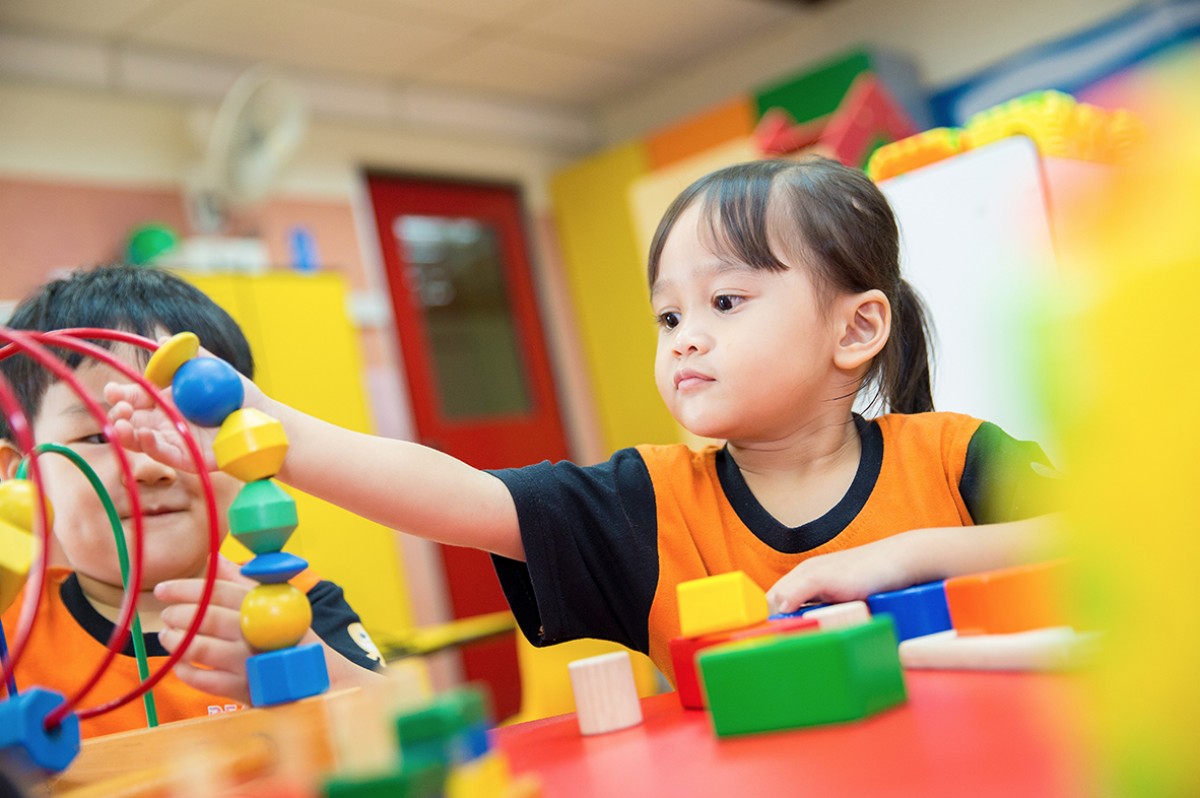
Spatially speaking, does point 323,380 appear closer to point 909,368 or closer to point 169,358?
point 909,368

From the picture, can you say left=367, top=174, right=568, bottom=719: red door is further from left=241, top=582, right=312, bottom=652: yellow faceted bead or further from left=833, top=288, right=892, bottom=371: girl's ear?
left=241, top=582, right=312, bottom=652: yellow faceted bead

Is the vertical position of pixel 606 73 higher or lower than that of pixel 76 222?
higher

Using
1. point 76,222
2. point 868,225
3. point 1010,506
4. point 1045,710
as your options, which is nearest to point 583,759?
point 1045,710

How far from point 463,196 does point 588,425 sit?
0.98 m

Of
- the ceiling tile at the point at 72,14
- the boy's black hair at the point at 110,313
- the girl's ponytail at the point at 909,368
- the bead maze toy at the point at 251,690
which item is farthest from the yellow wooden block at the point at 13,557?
the ceiling tile at the point at 72,14

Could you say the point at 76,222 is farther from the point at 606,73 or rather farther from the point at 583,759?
the point at 583,759

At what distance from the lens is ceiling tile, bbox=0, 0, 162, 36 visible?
109 inches

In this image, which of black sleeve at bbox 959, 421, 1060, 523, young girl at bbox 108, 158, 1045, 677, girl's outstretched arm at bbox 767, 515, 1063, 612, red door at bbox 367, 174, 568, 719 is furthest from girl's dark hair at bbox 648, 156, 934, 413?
red door at bbox 367, 174, 568, 719

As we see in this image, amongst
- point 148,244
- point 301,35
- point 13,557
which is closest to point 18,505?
point 13,557

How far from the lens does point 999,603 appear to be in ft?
1.65

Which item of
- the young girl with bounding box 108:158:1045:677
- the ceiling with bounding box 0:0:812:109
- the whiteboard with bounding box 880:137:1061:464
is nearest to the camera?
the young girl with bounding box 108:158:1045:677

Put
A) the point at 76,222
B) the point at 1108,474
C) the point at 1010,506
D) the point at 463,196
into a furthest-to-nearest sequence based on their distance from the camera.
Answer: the point at 463,196 < the point at 76,222 < the point at 1010,506 < the point at 1108,474

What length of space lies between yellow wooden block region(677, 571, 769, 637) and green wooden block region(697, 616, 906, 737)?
0.08 metres

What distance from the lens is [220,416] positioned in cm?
54
